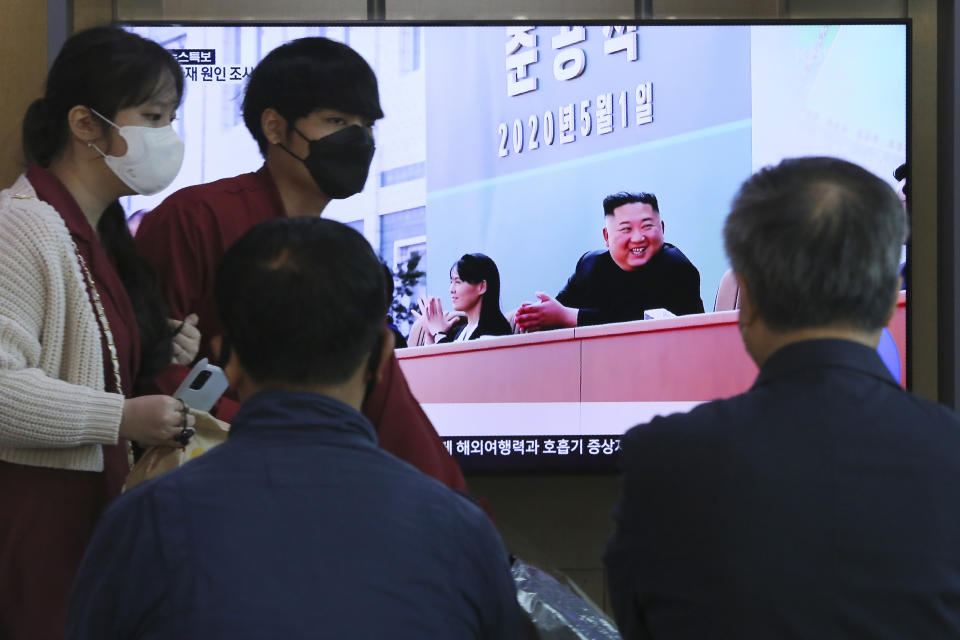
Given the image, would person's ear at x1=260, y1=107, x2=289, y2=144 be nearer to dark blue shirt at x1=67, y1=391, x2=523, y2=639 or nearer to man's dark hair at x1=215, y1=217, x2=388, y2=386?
man's dark hair at x1=215, y1=217, x2=388, y2=386

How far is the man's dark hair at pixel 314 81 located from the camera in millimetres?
1824

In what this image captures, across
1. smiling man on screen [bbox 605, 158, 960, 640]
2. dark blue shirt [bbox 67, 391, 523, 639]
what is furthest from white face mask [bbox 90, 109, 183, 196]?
smiling man on screen [bbox 605, 158, 960, 640]

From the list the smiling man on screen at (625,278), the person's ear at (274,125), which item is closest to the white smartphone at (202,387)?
the person's ear at (274,125)

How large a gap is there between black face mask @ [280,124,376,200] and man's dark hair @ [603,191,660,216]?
4.28 ft

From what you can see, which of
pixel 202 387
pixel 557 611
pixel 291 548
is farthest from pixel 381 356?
pixel 202 387

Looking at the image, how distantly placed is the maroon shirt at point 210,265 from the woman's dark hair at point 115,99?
0.04m

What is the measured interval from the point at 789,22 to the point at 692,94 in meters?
0.36

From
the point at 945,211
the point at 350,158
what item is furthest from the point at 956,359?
the point at 350,158

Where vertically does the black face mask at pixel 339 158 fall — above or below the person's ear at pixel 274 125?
below

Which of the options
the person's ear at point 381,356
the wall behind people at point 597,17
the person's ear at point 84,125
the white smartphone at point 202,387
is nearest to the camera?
the person's ear at point 381,356

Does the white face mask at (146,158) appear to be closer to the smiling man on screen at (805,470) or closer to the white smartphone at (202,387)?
the white smartphone at (202,387)

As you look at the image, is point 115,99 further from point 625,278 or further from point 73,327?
point 625,278

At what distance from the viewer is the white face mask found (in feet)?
5.57

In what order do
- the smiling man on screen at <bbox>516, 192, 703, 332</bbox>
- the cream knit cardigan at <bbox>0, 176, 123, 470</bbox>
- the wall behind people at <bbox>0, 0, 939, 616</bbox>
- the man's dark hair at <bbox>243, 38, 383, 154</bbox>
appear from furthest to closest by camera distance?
the wall behind people at <bbox>0, 0, 939, 616</bbox>, the smiling man on screen at <bbox>516, 192, 703, 332</bbox>, the man's dark hair at <bbox>243, 38, 383, 154</bbox>, the cream knit cardigan at <bbox>0, 176, 123, 470</bbox>
